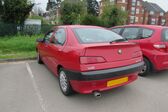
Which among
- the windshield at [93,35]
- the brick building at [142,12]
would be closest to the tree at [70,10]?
the brick building at [142,12]

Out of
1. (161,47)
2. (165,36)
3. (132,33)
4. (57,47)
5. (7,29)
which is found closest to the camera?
(57,47)

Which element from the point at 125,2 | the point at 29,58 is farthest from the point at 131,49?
the point at 125,2

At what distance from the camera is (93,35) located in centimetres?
432

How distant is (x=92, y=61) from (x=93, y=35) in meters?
1.05

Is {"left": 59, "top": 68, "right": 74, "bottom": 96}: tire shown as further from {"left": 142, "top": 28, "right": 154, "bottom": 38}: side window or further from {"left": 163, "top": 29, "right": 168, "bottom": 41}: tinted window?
{"left": 163, "top": 29, "right": 168, "bottom": 41}: tinted window

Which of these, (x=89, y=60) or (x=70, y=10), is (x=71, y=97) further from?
(x=70, y=10)

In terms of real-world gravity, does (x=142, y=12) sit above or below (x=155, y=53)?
above

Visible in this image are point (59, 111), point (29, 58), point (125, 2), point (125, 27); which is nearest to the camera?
point (59, 111)

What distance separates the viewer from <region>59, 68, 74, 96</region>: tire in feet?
12.9

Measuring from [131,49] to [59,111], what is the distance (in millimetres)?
1945

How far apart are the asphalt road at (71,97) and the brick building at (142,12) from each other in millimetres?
48562

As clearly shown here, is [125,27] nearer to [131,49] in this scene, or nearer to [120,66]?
[131,49]

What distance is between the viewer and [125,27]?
6.39 m

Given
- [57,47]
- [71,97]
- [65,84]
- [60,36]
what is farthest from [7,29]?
[71,97]
